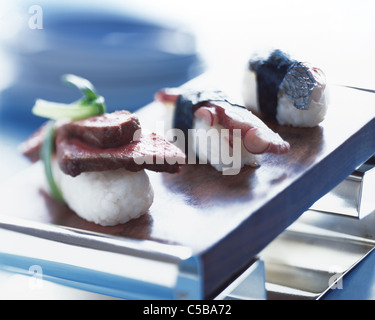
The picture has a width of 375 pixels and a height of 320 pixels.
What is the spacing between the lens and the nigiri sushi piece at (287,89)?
216 centimetres

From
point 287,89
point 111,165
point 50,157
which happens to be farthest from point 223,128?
point 50,157

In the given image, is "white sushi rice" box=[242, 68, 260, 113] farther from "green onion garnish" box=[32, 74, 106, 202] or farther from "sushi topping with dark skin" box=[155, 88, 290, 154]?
"green onion garnish" box=[32, 74, 106, 202]

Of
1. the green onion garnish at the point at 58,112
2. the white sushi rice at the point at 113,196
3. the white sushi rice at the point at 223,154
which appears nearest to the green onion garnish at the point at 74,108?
the green onion garnish at the point at 58,112

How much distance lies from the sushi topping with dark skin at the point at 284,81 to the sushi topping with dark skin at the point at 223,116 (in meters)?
0.22

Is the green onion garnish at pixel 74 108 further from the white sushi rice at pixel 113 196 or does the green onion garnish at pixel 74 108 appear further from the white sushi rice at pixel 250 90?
the white sushi rice at pixel 250 90

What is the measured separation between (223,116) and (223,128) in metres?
0.04

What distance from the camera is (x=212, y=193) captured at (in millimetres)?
1849

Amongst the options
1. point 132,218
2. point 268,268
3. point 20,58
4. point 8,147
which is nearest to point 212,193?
point 132,218

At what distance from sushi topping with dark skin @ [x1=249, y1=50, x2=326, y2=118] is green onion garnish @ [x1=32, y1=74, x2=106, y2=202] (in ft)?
2.00

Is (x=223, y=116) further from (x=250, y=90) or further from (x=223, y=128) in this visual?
(x=250, y=90)

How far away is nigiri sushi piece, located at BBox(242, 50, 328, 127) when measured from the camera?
2.16 metres

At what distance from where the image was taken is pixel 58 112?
1897mm

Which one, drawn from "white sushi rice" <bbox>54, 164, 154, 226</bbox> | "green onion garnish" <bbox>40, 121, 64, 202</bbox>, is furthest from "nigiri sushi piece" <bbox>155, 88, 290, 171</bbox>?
"green onion garnish" <bbox>40, 121, 64, 202</bbox>

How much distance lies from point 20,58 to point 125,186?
8.35ft
